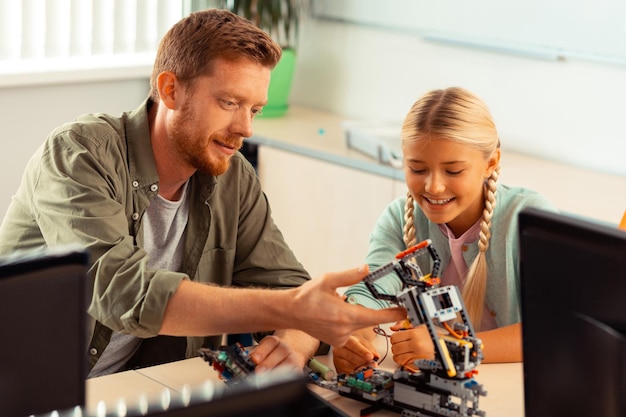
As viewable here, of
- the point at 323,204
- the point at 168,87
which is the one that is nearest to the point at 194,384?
the point at 168,87

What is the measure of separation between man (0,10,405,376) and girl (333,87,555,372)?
27cm

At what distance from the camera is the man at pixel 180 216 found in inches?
67.7

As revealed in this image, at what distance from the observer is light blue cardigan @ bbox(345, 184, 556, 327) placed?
82.4 inches

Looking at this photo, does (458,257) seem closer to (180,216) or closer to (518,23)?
(180,216)

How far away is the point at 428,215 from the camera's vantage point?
83.3 inches

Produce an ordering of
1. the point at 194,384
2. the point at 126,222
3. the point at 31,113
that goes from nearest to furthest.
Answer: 1. the point at 194,384
2. the point at 126,222
3. the point at 31,113

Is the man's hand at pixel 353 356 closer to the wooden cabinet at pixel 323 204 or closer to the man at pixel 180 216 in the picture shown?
the man at pixel 180 216

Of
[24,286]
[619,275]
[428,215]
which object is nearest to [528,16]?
[428,215]

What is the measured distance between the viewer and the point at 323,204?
11.4ft

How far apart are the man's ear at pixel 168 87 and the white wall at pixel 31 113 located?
1.66m

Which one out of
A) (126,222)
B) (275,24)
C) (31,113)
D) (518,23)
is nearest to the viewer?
(126,222)

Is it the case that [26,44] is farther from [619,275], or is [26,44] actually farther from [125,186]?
[619,275]

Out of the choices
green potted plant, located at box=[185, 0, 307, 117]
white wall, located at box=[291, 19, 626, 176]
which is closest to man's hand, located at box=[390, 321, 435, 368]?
white wall, located at box=[291, 19, 626, 176]

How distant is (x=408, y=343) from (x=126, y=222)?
22.8 inches
